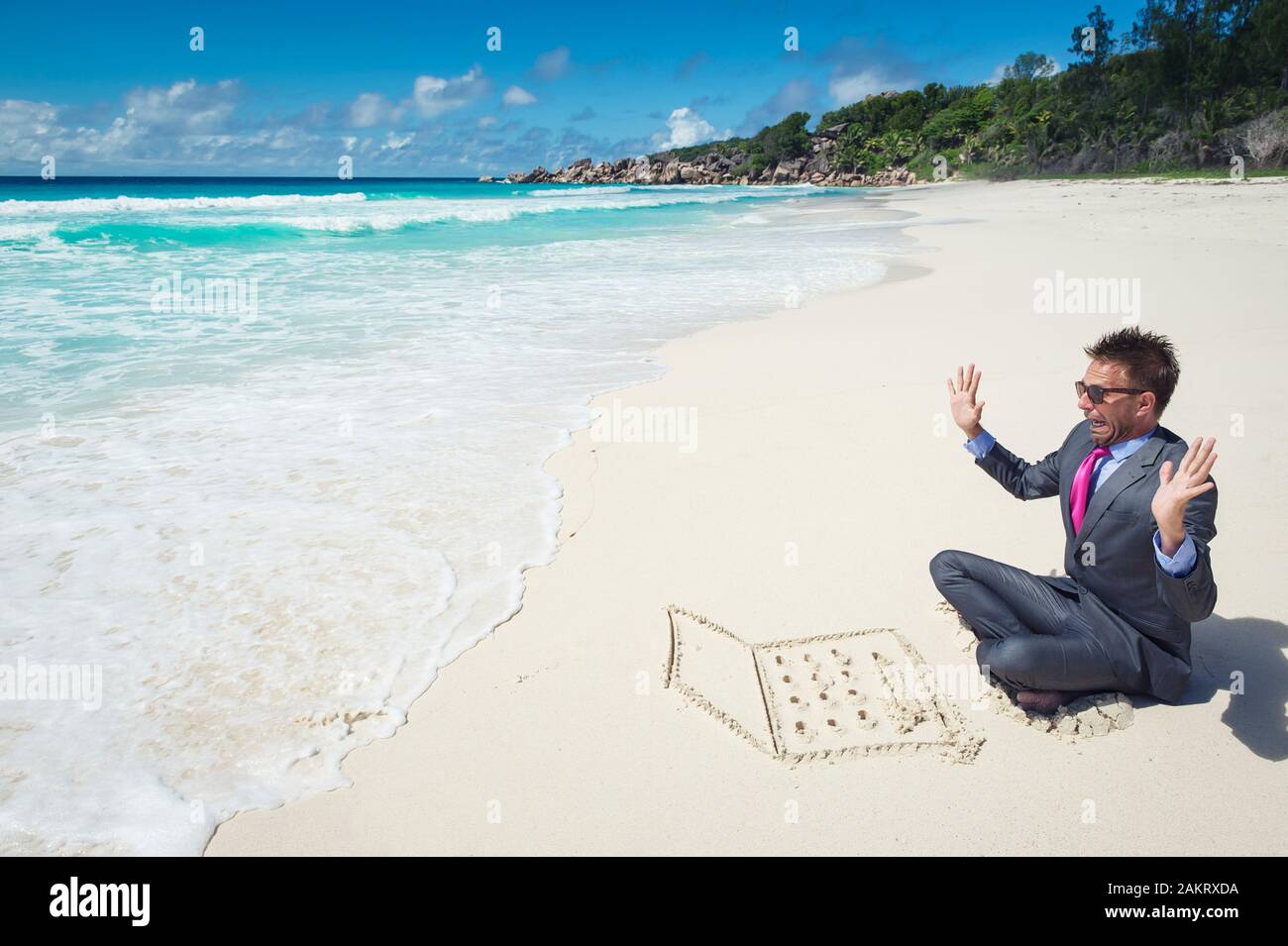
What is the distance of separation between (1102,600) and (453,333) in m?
8.16

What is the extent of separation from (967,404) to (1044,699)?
127cm

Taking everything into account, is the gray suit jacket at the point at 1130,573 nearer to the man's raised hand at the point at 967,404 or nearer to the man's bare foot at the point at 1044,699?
the man's bare foot at the point at 1044,699

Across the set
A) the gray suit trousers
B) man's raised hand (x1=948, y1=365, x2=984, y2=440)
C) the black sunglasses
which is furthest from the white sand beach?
the black sunglasses

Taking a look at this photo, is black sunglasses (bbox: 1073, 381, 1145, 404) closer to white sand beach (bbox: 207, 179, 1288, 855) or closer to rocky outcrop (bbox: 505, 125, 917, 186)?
white sand beach (bbox: 207, 179, 1288, 855)

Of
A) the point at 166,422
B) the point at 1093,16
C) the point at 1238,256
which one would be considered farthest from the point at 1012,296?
the point at 1093,16

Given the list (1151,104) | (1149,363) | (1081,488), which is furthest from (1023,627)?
(1151,104)

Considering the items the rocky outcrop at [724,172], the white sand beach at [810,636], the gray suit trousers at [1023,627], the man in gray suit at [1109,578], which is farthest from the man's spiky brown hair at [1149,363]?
the rocky outcrop at [724,172]

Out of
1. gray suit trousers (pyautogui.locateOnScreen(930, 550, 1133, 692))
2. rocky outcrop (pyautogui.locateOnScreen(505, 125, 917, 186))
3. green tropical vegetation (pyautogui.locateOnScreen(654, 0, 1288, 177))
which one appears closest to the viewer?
gray suit trousers (pyautogui.locateOnScreen(930, 550, 1133, 692))

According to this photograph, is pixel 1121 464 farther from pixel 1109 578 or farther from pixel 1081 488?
pixel 1109 578

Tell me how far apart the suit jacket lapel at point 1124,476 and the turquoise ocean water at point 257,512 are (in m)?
2.63

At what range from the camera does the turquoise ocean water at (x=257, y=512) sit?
2873 millimetres

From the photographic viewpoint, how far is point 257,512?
4.64 metres

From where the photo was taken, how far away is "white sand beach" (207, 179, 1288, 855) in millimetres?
2467
